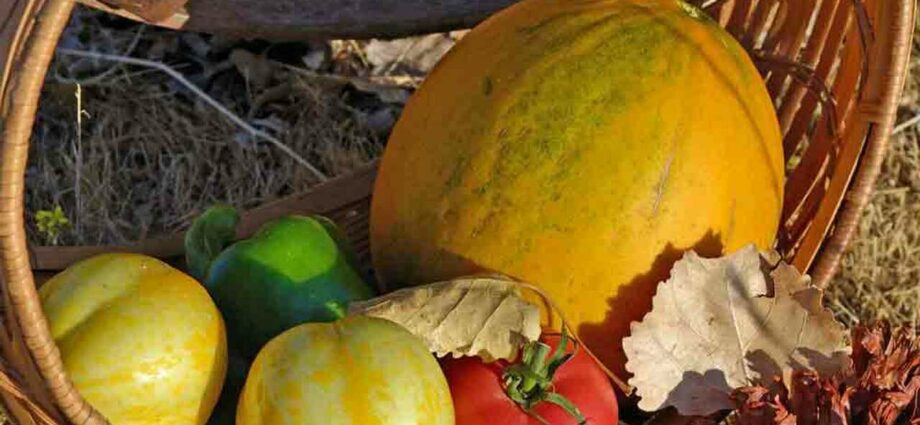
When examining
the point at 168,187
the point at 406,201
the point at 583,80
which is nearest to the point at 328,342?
the point at 406,201

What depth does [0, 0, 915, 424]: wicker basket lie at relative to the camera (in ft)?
3.76

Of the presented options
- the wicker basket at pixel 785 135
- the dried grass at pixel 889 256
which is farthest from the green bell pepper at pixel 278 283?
the dried grass at pixel 889 256

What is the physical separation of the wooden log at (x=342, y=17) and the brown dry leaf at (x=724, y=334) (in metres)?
0.84

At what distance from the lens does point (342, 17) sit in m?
2.21

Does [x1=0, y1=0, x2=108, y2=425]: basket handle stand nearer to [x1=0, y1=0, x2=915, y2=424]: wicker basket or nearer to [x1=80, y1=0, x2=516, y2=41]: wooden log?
[x1=0, y1=0, x2=915, y2=424]: wicker basket

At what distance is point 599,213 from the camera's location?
1485 millimetres

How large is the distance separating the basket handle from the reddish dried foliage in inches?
30.6

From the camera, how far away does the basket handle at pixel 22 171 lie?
1136mm

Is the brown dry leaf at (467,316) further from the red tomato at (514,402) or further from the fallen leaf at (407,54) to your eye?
the fallen leaf at (407,54)

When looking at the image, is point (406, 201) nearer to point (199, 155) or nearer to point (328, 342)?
point (328, 342)

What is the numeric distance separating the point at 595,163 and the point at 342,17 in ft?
2.87

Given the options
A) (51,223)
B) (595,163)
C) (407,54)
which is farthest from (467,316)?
(407,54)

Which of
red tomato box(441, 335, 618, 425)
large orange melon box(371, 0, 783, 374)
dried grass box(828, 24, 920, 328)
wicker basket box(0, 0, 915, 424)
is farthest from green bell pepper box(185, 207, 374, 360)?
dried grass box(828, 24, 920, 328)

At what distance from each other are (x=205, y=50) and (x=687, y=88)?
55.1 inches
